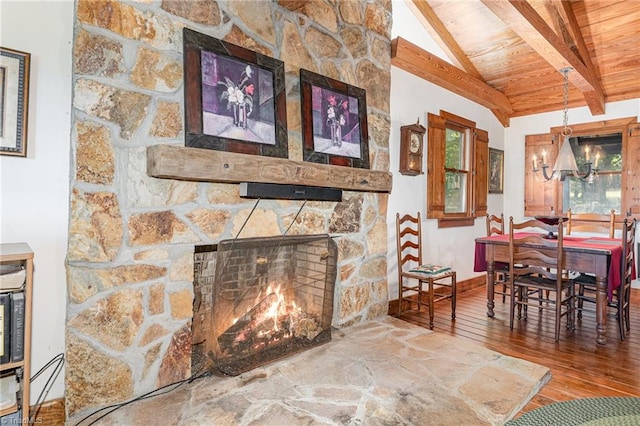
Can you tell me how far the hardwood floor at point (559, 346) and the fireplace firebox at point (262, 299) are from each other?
1308 millimetres

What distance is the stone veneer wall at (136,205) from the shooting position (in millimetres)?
1704

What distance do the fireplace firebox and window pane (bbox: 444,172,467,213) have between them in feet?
8.01

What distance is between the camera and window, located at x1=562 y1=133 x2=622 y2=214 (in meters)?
4.63

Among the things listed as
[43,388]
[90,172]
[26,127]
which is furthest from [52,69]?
[43,388]

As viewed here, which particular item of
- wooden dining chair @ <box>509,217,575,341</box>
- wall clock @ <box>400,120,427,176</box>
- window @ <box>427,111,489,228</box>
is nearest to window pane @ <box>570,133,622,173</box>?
window @ <box>427,111,489,228</box>

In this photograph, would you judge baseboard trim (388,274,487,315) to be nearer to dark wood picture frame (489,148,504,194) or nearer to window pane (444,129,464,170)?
dark wood picture frame (489,148,504,194)

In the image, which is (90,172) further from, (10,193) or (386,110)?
(386,110)

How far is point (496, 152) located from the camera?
17.7 ft

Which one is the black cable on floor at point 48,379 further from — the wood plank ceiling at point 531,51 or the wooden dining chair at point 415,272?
the wood plank ceiling at point 531,51

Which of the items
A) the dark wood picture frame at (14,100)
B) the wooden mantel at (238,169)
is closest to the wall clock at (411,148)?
the wooden mantel at (238,169)

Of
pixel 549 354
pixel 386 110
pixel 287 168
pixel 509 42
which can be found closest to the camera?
pixel 287 168

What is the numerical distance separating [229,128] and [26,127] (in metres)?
0.95

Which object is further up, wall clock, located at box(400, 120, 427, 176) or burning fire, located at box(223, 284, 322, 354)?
wall clock, located at box(400, 120, 427, 176)

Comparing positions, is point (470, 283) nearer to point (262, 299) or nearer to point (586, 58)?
point (586, 58)
